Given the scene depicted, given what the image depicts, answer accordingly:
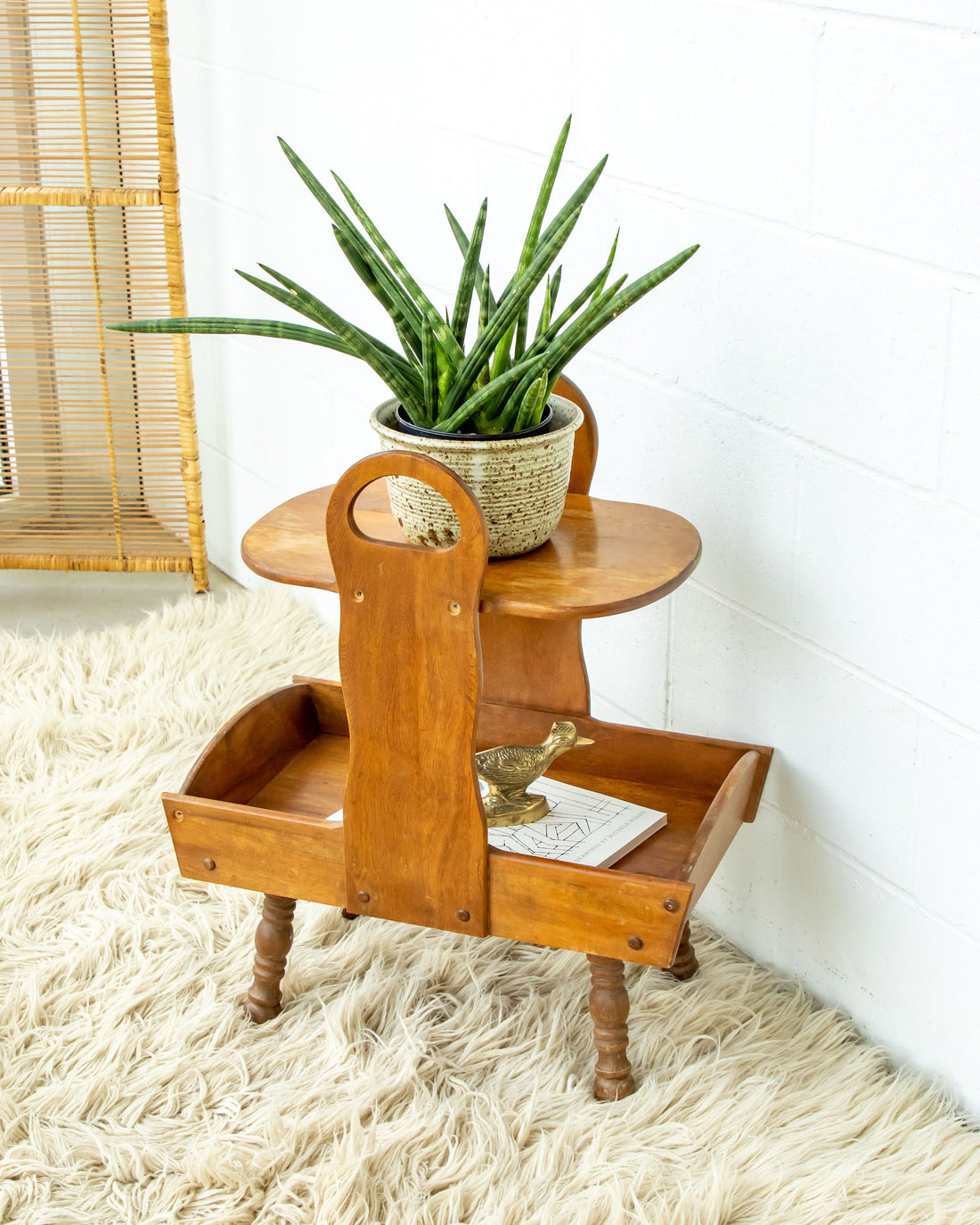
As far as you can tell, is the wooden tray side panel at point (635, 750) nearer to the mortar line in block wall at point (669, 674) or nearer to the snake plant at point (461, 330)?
the mortar line in block wall at point (669, 674)

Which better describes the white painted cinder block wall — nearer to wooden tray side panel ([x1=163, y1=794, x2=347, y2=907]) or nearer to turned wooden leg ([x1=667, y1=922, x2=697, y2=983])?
turned wooden leg ([x1=667, y1=922, x2=697, y2=983])

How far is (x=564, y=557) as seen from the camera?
108 centimetres

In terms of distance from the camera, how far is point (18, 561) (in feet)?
7.22

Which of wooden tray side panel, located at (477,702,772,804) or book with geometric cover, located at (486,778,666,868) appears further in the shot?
wooden tray side panel, located at (477,702,772,804)

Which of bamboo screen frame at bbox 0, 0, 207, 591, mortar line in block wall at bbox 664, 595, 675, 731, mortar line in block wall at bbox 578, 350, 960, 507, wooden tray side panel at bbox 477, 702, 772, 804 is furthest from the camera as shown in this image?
bamboo screen frame at bbox 0, 0, 207, 591

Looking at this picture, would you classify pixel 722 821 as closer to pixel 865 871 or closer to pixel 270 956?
pixel 865 871

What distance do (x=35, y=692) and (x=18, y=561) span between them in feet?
1.50

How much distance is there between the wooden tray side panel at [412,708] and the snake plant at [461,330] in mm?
88

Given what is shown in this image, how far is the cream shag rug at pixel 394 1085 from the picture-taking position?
103 cm

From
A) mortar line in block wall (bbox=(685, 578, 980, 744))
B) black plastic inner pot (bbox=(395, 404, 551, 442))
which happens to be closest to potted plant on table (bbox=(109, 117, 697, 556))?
black plastic inner pot (bbox=(395, 404, 551, 442))

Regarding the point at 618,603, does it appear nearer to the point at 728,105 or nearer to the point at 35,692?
the point at 728,105

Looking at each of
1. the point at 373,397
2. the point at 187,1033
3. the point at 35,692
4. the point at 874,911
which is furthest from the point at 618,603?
the point at 35,692

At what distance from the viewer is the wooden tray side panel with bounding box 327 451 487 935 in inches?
39.1

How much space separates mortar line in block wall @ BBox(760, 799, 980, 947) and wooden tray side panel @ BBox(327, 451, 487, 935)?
0.34 meters
